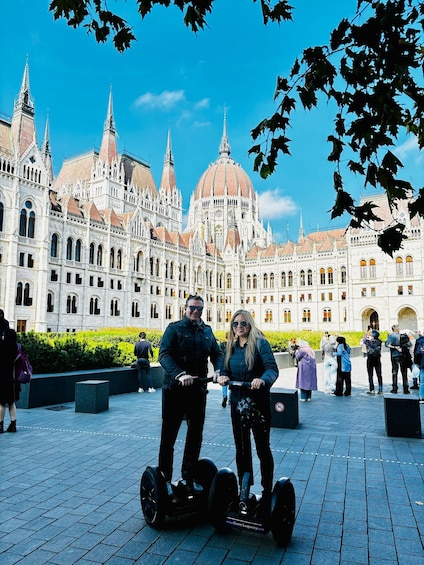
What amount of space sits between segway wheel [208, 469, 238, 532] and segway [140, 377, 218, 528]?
13.4 inches

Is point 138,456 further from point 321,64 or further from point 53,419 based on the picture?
point 321,64

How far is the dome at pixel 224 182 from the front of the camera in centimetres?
8794

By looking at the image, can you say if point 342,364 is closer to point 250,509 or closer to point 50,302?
point 250,509

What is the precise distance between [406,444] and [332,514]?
365 centimetres

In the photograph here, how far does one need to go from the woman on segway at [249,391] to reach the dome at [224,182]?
276ft

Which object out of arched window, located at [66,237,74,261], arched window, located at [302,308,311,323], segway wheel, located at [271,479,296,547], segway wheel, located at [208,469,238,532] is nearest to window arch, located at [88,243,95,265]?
arched window, located at [66,237,74,261]

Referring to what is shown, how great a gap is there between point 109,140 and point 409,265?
167 ft

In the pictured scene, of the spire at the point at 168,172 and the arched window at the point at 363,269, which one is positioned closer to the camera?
the arched window at the point at 363,269

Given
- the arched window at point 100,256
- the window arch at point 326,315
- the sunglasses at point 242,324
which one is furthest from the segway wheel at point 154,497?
the window arch at point 326,315

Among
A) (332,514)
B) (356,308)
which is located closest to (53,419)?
(332,514)

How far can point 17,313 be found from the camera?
3822 centimetres

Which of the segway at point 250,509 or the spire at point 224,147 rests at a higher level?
the spire at point 224,147

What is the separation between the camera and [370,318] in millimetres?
58812

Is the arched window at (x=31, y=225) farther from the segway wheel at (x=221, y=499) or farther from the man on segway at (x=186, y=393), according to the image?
the segway wheel at (x=221, y=499)
